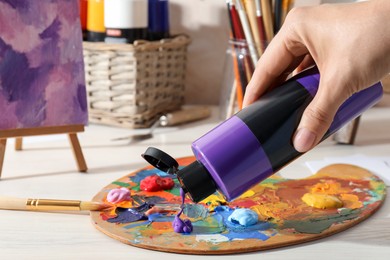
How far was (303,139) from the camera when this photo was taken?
0.56m

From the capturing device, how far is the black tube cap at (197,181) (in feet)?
1.88

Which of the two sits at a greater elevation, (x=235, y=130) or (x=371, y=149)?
(x=235, y=130)

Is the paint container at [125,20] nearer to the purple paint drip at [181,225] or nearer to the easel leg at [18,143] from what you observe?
the easel leg at [18,143]

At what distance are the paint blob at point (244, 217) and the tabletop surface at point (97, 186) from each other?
5 centimetres

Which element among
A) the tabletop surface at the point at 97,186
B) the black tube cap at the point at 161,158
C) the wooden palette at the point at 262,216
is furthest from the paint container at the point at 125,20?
the black tube cap at the point at 161,158

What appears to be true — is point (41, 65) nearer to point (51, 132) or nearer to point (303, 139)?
point (51, 132)

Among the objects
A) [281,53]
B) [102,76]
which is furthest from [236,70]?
[281,53]

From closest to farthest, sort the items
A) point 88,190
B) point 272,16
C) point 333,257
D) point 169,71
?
1. point 333,257
2. point 88,190
3. point 272,16
4. point 169,71

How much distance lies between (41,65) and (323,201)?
0.38 metres

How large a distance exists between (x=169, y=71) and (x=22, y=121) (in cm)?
36

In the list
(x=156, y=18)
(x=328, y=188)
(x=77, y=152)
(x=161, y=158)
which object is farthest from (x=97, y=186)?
(x=156, y=18)

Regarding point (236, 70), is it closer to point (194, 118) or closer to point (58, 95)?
point (194, 118)

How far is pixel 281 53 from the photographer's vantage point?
24.7 inches

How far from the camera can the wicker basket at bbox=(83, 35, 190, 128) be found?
0.98 meters
